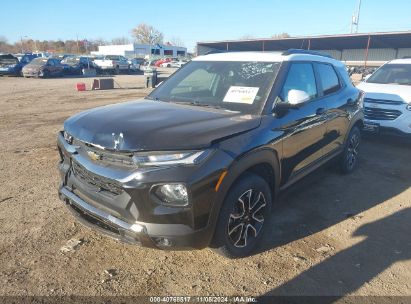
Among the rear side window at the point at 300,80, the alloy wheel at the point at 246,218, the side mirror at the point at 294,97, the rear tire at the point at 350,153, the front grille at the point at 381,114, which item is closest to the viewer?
the alloy wheel at the point at 246,218

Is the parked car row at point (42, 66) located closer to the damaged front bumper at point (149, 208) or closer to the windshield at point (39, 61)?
the windshield at point (39, 61)

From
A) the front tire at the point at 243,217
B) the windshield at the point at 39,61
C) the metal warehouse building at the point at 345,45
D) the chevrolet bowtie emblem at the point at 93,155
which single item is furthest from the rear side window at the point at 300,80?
the metal warehouse building at the point at 345,45

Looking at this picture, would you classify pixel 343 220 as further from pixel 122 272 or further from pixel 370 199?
pixel 122 272

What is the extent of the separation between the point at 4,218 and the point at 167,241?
7.85ft

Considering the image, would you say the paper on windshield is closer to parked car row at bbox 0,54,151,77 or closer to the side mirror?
the side mirror

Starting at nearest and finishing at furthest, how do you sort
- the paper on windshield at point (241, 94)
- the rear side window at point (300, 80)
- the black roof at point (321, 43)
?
the paper on windshield at point (241, 94) < the rear side window at point (300, 80) < the black roof at point (321, 43)

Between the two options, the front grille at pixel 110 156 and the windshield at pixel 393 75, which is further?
the windshield at pixel 393 75

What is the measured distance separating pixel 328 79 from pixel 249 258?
2835mm

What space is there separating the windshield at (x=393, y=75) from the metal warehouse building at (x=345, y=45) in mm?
35856

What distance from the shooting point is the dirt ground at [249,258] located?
302 centimetres

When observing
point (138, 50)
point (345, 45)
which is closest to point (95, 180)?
point (345, 45)

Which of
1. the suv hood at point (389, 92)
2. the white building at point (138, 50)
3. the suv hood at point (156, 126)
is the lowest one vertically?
the white building at point (138, 50)

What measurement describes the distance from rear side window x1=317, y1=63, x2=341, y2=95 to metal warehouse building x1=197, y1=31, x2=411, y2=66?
3950 centimetres

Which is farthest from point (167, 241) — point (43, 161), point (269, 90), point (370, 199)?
point (43, 161)
